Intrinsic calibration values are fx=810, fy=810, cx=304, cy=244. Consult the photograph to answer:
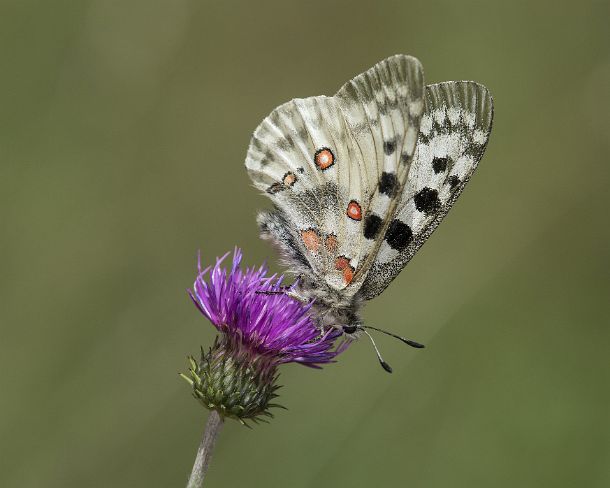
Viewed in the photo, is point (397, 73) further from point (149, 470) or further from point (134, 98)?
point (134, 98)

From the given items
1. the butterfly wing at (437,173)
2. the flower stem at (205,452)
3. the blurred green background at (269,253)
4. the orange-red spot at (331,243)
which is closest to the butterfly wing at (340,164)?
the orange-red spot at (331,243)

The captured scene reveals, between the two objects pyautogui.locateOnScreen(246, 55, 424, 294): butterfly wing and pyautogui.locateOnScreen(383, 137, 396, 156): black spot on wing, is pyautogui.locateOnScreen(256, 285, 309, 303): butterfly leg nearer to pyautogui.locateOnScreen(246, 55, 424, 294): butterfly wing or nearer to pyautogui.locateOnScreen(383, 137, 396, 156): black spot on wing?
pyautogui.locateOnScreen(246, 55, 424, 294): butterfly wing

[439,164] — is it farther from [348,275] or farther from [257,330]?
[257,330]

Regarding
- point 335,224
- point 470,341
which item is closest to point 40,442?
point 335,224

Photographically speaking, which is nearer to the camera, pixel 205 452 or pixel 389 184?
pixel 205 452

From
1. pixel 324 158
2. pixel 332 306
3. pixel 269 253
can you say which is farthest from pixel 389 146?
pixel 269 253
